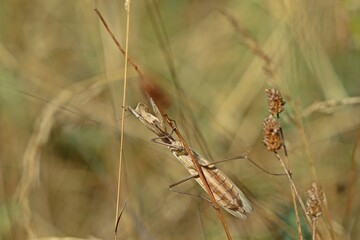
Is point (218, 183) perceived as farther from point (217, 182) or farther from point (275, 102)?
point (275, 102)

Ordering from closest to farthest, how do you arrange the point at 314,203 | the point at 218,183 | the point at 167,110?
the point at 314,203
the point at 218,183
the point at 167,110

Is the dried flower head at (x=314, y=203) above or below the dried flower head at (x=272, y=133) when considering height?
below

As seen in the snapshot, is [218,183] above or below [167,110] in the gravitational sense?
below

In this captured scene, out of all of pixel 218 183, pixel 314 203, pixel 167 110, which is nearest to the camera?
pixel 314 203

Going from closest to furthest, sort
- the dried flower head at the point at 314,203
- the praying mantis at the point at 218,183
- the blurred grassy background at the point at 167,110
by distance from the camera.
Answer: the dried flower head at the point at 314,203
the praying mantis at the point at 218,183
the blurred grassy background at the point at 167,110

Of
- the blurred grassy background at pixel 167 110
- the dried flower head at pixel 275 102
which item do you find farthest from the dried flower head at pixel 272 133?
the blurred grassy background at pixel 167 110

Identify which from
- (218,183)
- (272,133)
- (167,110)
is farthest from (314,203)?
(167,110)

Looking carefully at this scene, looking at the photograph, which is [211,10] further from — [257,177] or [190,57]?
[257,177]

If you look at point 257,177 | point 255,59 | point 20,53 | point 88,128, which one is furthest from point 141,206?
point 20,53

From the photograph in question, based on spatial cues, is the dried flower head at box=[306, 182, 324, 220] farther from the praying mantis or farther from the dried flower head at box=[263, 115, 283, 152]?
the praying mantis

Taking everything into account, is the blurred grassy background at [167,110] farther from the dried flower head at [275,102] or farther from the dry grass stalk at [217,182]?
the dried flower head at [275,102]
